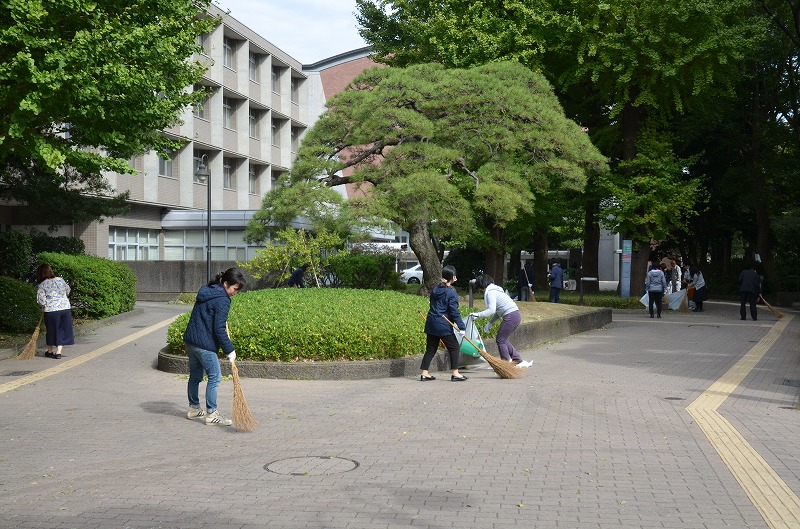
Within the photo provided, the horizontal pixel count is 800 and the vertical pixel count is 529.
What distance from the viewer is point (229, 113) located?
44500 mm

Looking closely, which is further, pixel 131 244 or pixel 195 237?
pixel 195 237

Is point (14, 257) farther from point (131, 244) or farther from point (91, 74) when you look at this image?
point (91, 74)

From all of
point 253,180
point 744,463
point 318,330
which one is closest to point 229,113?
point 253,180

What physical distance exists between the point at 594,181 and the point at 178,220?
18.8 metres

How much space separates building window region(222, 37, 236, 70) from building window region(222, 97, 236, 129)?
5.54ft

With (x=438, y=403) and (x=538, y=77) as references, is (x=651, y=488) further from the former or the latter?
(x=538, y=77)

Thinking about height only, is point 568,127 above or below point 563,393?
above

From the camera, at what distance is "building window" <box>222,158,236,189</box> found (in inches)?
1757

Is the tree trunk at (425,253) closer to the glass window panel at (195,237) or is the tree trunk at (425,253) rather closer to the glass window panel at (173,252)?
the glass window panel at (195,237)

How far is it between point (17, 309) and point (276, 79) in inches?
1327

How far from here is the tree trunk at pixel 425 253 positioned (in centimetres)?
2141

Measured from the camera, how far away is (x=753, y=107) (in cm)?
3759

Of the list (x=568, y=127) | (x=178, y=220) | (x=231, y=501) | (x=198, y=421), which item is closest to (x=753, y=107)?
(x=568, y=127)

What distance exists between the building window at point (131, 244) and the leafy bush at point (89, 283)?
14564mm
